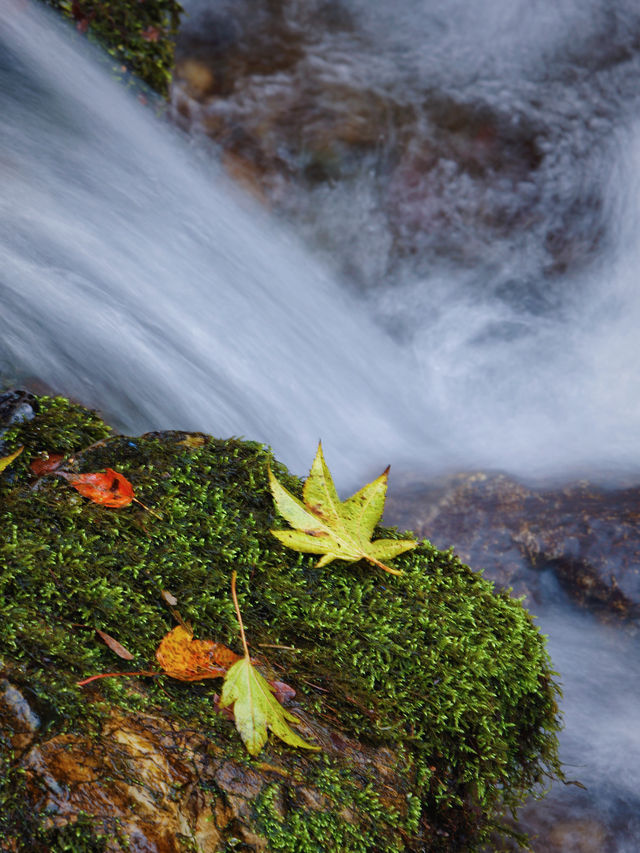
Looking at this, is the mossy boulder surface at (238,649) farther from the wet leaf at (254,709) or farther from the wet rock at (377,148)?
the wet rock at (377,148)

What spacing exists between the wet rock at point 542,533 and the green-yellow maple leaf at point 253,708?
2.07m

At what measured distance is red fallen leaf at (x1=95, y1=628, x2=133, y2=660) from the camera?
132cm

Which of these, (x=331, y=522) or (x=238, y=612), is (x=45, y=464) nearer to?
(x=238, y=612)

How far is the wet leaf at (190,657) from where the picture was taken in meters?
1.38

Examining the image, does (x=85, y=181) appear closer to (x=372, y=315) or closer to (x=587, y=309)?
(x=372, y=315)

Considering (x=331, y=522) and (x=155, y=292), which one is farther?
(x=155, y=292)

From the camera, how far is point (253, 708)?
132 centimetres

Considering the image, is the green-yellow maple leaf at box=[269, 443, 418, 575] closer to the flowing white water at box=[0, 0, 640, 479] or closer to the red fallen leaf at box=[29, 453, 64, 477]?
the red fallen leaf at box=[29, 453, 64, 477]

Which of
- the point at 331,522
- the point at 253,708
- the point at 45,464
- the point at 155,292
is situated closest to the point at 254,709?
the point at 253,708

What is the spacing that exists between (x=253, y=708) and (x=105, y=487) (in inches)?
28.4

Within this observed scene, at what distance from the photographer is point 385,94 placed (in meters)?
6.20

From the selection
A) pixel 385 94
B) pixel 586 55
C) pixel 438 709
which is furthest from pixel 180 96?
pixel 438 709

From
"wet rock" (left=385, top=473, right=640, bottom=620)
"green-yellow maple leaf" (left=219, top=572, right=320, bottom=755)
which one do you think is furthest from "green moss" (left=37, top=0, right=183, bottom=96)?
"green-yellow maple leaf" (left=219, top=572, right=320, bottom=755)

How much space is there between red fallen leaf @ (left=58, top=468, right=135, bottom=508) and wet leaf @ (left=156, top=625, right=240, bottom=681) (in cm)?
41
